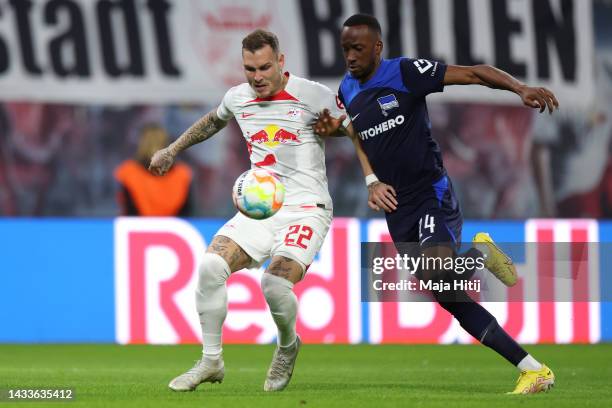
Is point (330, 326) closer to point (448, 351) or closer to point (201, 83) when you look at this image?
point (448, 351)

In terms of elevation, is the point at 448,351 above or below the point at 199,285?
below

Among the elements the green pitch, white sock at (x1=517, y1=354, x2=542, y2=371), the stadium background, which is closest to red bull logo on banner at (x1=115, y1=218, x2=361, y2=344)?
the green pitch

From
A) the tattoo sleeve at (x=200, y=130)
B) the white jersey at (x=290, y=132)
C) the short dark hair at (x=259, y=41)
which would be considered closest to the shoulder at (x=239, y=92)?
the white jersey at (x=290, y=132)

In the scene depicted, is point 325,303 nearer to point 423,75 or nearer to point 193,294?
point 193,294

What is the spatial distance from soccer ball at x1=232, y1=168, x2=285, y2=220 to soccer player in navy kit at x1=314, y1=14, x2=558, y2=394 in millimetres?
528

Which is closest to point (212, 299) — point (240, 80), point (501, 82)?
point (501, 82)

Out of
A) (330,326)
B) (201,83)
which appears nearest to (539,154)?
(201,83)

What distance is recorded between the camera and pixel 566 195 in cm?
1574

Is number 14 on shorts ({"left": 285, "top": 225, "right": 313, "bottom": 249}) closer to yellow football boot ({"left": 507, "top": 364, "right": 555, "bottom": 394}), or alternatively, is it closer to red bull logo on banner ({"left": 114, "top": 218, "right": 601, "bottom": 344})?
yellow football boot ({"left": 507, "top": 364, "right": 555, "bottom": 394})

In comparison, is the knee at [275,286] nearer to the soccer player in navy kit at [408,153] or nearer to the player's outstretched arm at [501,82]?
the soccer player in navy kit at [408,153]

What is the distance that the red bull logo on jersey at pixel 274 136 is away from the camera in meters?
7.88

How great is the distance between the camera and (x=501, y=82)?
24.3 feet

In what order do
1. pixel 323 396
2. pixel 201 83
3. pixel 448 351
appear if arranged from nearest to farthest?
pixel 323 396
pixel 448 351
pixel 201 83

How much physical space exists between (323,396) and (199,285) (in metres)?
0.89
